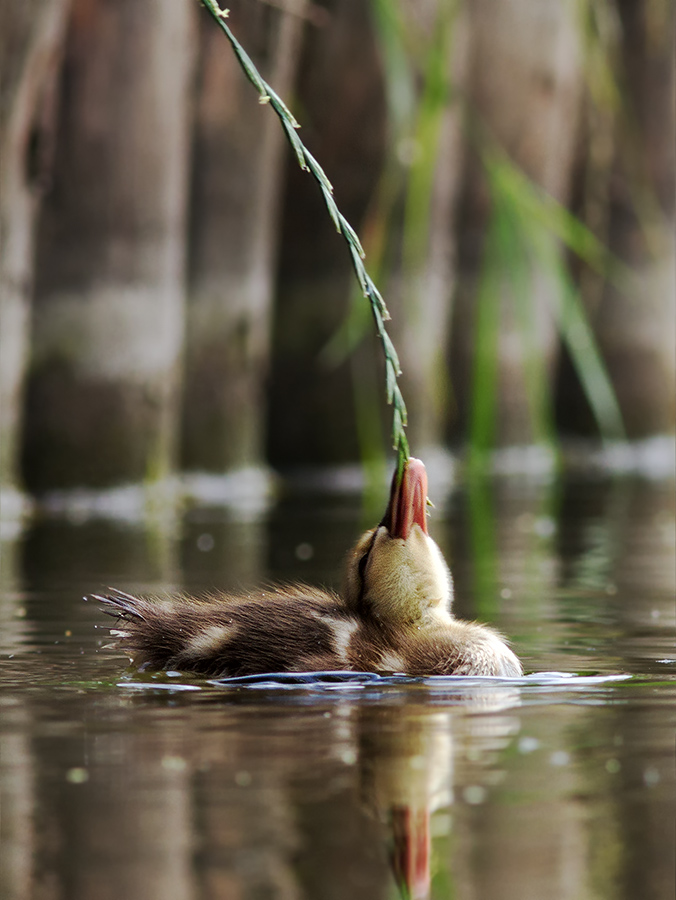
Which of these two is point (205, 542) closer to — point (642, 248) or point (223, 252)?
point (223, 252)

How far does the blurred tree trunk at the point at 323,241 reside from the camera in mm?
15789

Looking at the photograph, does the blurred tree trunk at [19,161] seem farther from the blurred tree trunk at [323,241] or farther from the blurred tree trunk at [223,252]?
the blurred tree trunk at [323,241]

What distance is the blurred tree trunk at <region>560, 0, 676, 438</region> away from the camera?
20.2 m

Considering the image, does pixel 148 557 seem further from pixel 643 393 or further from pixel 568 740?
pixel 643 393

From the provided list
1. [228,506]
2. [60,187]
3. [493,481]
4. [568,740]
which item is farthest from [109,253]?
[568,740]

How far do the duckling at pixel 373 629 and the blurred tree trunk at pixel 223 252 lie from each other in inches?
346

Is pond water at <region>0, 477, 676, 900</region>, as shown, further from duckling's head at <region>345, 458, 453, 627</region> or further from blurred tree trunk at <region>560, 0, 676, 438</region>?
blurred tree trunk at <region>560, 0, 676, 438</region>

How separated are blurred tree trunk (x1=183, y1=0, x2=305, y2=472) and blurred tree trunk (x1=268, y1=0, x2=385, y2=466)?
1.42 meters

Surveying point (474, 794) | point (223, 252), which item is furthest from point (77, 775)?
point (223, 252)

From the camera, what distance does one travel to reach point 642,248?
20.3 meters

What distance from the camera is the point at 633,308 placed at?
20.4 m

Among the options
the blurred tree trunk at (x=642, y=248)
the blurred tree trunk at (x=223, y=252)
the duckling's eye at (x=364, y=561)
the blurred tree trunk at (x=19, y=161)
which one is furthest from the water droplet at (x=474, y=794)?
the blurred tree trunk at (x=642, y=248)

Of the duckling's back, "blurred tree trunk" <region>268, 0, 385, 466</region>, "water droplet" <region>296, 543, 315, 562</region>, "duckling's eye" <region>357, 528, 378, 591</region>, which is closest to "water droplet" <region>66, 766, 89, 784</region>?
the duckling's back

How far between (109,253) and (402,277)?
346cm
